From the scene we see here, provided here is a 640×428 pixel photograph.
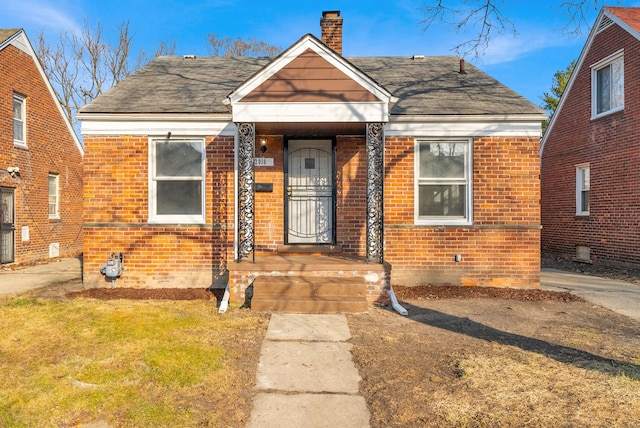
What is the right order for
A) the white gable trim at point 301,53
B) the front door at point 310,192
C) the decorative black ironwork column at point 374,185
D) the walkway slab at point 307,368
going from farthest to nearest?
the front door at point 310,192 < the decorative black ironwork column at point 374,185 < the white gable trim at point 301,53 < the walkway slab at point 307,368

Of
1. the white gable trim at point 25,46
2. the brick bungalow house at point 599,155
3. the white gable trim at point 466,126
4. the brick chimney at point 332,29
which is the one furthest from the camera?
the white gable trim at point 25,46

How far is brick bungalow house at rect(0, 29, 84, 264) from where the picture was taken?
39.0 feet

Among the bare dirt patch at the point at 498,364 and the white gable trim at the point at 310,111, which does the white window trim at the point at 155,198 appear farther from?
the bare dirt patch at the point at 498,364

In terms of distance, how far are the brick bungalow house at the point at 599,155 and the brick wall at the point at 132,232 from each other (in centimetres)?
1080

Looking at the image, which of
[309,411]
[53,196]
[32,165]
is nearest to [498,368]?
[309,411]

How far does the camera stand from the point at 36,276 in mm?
10008

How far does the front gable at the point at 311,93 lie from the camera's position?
6949 mm

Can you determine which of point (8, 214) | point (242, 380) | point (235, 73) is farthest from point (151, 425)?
point (8, 214)

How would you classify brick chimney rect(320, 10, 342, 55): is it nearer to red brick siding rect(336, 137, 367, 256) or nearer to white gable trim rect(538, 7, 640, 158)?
red brick siding rect(336, 137, 367, 256)

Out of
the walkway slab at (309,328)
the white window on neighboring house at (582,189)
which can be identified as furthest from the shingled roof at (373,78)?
the white window on neighboring house at (582,189)

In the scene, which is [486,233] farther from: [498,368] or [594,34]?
[594,34]

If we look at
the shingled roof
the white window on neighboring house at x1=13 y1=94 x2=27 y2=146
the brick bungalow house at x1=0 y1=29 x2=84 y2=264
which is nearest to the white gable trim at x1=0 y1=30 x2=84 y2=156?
the brick bungalow house at x1=0 y1=29 x2=84 y2=264

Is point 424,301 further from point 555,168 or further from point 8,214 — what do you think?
point 8,214

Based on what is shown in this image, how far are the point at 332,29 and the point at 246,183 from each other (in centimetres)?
534
